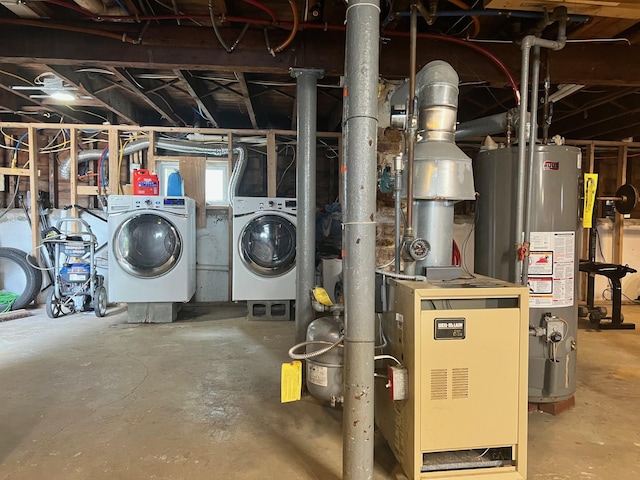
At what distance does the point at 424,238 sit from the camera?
5.76 feet

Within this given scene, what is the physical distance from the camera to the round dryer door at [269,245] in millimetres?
4238

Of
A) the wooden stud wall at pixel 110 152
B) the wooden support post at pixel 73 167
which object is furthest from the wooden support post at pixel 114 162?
the wooden support post at pixel 73 167

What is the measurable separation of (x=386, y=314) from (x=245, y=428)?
96 centimetres

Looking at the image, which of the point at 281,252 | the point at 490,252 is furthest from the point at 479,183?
the point at 281,252

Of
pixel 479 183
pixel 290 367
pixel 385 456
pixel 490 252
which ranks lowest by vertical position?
pixel 385 456

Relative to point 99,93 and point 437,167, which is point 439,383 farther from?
point 99,93

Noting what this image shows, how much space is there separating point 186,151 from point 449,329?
4.19m

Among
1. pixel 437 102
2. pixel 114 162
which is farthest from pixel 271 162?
pixel 437 102

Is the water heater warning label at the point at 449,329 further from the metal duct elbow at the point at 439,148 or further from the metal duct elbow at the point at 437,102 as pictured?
the metal duct elbow at the point at 437,102

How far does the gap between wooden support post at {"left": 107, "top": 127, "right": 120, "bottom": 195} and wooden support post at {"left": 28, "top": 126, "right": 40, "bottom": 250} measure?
86 cm

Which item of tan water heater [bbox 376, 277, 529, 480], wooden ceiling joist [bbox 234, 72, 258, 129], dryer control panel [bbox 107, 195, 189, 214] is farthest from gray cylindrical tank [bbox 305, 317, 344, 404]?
dryer control panel [bbox 107, 195, 189, 214]

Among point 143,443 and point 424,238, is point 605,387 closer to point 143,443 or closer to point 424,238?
point 424,238

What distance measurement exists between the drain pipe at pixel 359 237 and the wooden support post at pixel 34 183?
4636 mm

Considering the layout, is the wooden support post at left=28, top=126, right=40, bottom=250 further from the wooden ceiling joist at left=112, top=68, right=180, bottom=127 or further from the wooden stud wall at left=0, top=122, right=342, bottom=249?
the wooden ceiling joist at left=112, top=68, right=180, bottom=127
